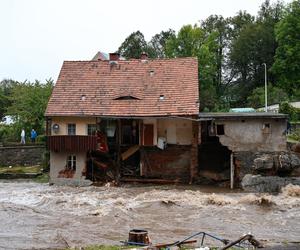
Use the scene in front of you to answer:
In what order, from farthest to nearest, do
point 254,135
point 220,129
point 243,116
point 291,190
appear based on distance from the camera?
point 220,129 → point 254,135 → point 243,116 → point 291,190

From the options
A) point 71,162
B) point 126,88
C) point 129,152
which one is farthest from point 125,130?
point 71,162

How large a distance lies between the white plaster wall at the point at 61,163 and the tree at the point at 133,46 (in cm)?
2824

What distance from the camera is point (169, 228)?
19.5 metres

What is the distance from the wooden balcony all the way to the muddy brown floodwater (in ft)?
8.97

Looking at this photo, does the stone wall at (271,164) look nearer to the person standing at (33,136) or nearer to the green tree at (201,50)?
the person standing at (33,136)

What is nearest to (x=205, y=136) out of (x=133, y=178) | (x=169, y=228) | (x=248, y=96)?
(x=133, y=178)

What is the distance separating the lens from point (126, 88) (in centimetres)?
3522

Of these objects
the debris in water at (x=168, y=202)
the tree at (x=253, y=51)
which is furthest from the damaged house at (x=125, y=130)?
the tree at (x=253, y=51)

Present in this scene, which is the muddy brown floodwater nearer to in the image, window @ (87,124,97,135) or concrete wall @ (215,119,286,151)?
concrete wall @ (215,119,286,151)

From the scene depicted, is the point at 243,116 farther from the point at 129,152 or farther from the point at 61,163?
the point at 61,163

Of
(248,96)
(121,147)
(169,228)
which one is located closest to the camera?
(169,228)

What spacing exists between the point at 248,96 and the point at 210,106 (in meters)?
6.79

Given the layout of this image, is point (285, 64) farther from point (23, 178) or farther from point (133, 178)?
point (23, 178)

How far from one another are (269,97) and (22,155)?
2325cm
